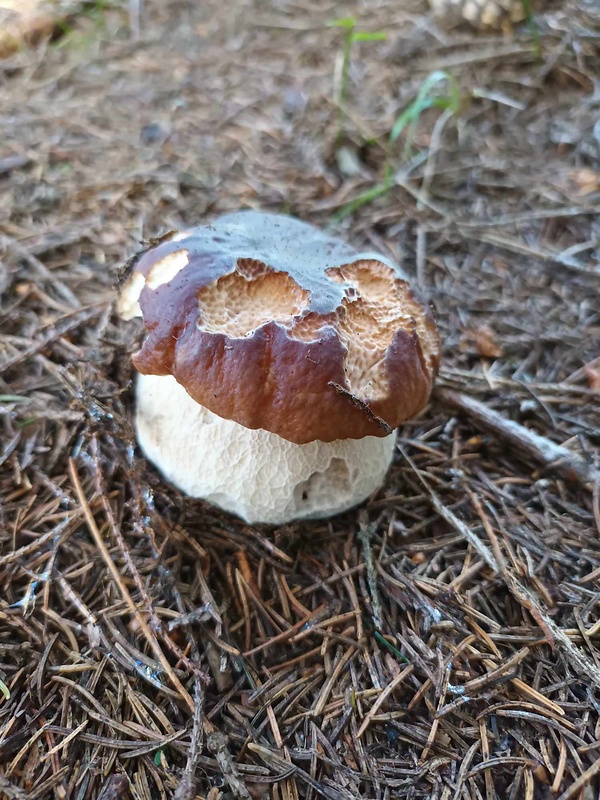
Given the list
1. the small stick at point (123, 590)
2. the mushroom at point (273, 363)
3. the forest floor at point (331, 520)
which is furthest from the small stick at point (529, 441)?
the small stick at point (123, 590)

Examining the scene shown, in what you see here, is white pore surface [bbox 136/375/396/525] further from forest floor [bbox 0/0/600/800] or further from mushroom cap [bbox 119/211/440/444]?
mushroom cap [bbox 119/211/440/444]

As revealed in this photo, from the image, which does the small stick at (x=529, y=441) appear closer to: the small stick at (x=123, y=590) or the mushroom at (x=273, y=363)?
the mushroom at (x=273, y=363)

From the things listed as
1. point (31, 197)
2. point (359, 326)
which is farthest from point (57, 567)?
point (31, 197)

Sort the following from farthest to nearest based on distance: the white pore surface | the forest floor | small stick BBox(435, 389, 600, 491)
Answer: small stick BBox(435, 389, 600, 491) → the white pore surface → the forest floor

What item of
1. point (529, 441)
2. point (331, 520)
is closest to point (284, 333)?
point (331, 520)

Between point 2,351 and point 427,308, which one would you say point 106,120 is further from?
point 427,308

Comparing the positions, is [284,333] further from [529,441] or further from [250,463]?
[529,441]

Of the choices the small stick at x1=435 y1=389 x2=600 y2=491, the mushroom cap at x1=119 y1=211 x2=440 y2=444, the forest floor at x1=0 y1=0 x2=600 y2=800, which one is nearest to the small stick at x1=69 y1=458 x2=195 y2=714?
the forest floor at x1=0 y1=0 x2=600 y2=800
